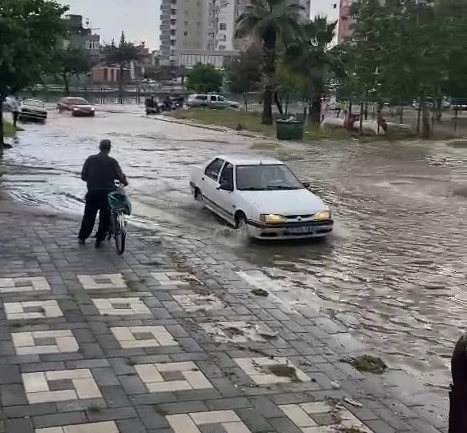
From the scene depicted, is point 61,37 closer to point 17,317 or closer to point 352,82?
point 17,317

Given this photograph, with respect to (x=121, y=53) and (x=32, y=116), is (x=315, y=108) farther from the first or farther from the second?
(x=121, y=53)

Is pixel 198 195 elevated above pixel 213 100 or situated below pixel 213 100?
below

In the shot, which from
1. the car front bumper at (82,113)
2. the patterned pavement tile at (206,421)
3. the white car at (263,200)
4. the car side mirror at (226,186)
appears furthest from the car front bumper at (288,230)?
the car front bumper at (82,113)

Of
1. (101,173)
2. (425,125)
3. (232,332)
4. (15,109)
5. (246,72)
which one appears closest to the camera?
(232,332)

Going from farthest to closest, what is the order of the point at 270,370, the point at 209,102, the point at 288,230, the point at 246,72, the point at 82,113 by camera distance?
the point at 246,72 < the point at 209,102 < the point at 82,113 < the point at 288,230 < the point at 270,370

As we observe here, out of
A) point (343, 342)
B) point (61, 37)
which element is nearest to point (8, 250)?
point (343, 342)

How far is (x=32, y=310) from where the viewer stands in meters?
8.56

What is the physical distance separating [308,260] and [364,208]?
226 inches

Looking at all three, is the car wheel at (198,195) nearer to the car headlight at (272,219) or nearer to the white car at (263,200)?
the white car at (263,200)

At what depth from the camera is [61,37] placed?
2409 centimetres

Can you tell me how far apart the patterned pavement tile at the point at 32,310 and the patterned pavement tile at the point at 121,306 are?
45 centimetres

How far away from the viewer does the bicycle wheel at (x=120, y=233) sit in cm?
1139

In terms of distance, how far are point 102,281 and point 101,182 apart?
94.0 inches

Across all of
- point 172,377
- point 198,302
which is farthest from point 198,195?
point 172,377
